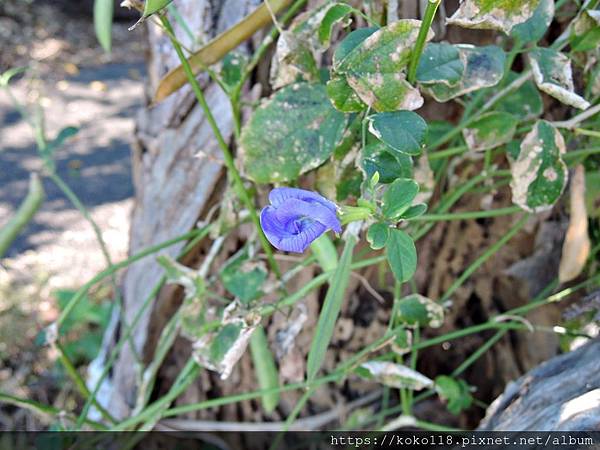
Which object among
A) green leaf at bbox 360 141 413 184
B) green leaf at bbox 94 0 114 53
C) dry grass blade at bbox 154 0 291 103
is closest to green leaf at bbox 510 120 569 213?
green leaf at bbox 360 141 413 184

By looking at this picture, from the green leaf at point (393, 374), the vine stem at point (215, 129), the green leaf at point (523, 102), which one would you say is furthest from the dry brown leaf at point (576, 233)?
the vine stem at point (215, 129)

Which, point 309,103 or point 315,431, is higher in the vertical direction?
point 309,103

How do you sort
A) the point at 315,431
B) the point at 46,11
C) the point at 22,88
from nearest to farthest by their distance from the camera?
the point at 315,431 → the point at 22,88 → the point at 46,11

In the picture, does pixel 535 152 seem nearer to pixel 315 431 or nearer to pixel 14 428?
pixel 315 431

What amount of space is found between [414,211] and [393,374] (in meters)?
0.29

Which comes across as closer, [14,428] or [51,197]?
[14,428]

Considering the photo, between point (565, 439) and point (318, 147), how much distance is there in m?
0.29

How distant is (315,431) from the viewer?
2.94 ft

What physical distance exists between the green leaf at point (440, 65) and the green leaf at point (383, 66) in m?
0.03

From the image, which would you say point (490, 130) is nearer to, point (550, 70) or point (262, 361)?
point (550, 70)

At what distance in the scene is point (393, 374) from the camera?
0.66m

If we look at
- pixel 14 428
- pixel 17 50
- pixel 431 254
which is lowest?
pixel 14 428

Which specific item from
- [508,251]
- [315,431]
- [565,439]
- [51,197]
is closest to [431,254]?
[508,251]

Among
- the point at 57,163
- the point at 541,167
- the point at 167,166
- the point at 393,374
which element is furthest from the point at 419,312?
the point at 57,163
